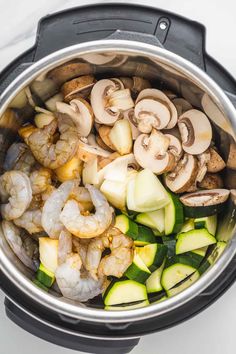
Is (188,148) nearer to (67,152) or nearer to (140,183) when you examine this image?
(140,183)

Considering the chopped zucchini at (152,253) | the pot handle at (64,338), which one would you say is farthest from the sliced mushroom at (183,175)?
the pot handle at (64,338)

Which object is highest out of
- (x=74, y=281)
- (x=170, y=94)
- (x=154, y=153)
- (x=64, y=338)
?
(x=170, y=94)

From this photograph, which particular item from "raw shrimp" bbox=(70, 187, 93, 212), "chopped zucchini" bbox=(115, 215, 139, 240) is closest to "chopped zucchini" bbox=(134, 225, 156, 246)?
"chopped zucchini" bbox=(115, 215, 139, 240)

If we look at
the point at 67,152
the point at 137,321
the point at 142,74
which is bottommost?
the point at 137,321

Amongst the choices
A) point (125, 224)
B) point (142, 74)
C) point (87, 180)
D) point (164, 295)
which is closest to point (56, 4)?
point (142, 74)

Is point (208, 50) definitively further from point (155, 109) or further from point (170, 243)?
point (170, 243)

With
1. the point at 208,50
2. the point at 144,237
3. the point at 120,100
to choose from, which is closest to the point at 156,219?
the point at 144,237
